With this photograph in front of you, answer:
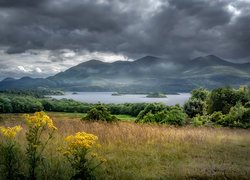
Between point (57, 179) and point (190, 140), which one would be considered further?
point (190, 140)

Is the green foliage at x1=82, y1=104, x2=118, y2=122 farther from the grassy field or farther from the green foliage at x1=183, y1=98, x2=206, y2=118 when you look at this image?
the green foliage at x1=183, y1=98, x2=206, y2=118

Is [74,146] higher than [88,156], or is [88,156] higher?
[74,146]

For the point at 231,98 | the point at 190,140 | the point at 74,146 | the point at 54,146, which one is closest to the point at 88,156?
the point at 54,146

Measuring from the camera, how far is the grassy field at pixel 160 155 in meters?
8.76

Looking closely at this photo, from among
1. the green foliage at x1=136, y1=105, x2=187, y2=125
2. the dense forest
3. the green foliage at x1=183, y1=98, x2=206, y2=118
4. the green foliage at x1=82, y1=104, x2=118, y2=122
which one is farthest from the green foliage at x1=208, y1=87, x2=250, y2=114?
the green foliage at x1=82, y1=104, x2=118, y2=122

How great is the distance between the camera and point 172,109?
25594 millimetres

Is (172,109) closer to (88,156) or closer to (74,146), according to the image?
(88,156)

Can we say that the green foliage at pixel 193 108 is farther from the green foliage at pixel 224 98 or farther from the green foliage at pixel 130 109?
the green foliage at pixel 130 109

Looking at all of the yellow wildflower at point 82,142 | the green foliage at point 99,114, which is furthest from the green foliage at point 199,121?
the yellow wildflower at point 82,142

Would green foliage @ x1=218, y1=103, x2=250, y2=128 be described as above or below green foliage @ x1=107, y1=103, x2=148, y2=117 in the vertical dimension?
above

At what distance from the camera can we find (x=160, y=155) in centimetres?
1134

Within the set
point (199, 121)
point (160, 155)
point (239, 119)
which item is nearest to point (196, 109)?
point (199, 121)

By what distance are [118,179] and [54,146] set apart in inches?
180

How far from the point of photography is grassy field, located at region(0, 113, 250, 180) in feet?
28.7
